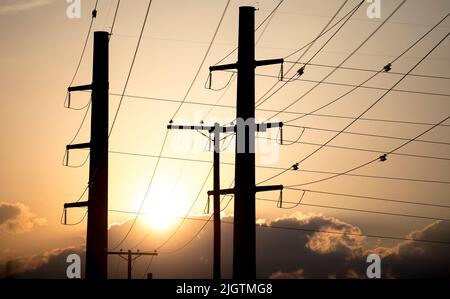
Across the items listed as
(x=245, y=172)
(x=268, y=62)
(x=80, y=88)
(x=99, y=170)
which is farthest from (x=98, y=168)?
(x=268, y=62)

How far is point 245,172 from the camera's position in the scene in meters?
29.7

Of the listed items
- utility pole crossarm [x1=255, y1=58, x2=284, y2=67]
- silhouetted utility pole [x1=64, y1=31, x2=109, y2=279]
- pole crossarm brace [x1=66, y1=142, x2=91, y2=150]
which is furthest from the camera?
pole crossarm brace [x1=66, y1=142, x2=91, y2=150]

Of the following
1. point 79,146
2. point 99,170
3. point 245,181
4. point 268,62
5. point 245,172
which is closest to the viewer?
point 245,181

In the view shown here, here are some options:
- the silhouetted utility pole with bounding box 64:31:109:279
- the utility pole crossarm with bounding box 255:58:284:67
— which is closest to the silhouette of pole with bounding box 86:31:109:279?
the silhouetted utility pole with bounding box 64:31:109:279

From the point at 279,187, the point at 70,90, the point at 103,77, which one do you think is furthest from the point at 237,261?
the point at 70,90

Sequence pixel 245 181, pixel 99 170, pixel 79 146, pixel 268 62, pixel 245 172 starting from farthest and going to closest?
pixel 79 146 < pixel 99 170 < pixel 268 62 < pixel 245 172 < pixel 245 181

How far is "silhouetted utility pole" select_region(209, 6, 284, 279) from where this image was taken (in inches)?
1142

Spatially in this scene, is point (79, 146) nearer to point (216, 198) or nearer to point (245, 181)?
point (216, 198)

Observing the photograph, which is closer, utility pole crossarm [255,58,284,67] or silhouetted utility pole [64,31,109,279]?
utility pole crossarm [255,58,284,67]

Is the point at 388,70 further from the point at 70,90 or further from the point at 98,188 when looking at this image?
the point at 70,90

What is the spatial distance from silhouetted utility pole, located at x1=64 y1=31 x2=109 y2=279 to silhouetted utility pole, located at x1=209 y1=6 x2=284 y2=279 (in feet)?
19.6

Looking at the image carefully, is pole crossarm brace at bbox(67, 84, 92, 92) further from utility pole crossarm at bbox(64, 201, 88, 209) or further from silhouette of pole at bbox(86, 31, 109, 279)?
utility pole crossarm at bbox(64, 201, 88, 209)

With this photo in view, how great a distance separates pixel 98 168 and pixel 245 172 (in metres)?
7.75

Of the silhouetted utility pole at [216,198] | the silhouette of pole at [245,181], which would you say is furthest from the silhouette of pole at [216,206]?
the silhouette of pole at [245,181]
